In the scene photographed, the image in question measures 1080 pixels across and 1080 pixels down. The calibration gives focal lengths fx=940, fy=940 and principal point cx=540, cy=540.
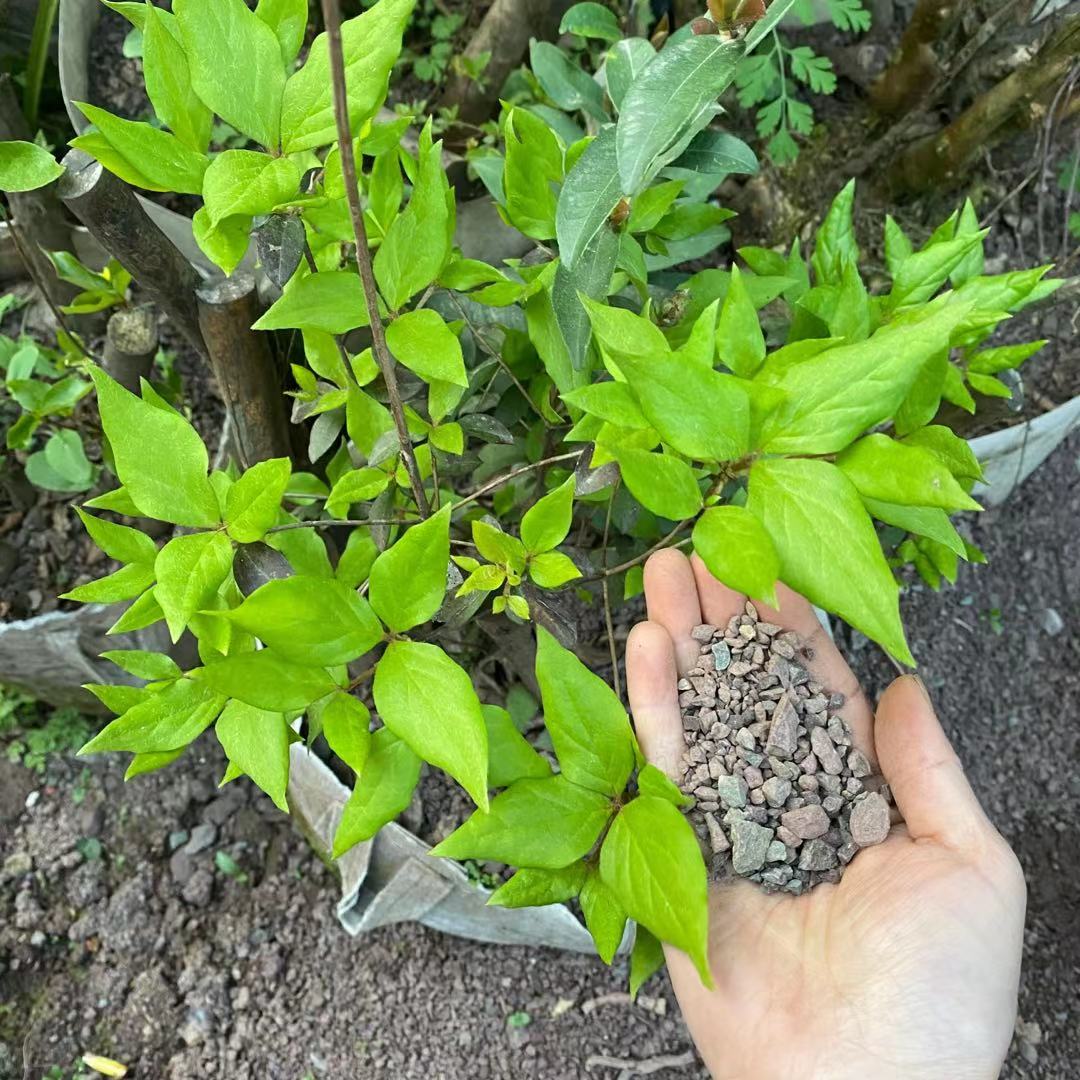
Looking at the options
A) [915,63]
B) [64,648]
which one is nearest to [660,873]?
[64,648]

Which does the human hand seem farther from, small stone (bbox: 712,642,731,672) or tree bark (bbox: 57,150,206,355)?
tree bark (bbox: 57,150,206,355)

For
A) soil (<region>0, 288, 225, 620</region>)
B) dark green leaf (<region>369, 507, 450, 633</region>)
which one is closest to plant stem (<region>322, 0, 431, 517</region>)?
dark green leaf (<region>369, 507, 450, 633</region>)

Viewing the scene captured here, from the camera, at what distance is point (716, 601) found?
3.40ft

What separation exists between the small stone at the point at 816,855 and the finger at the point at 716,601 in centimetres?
24

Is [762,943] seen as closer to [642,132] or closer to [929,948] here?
[929,948]

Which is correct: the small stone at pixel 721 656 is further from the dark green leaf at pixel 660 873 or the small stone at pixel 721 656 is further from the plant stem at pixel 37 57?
the plant stem at pixel 37 57

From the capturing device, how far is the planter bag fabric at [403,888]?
1.28 meters

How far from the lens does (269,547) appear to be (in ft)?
2.63

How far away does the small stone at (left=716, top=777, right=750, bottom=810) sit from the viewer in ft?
2.97

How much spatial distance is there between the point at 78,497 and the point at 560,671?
3.67 feet

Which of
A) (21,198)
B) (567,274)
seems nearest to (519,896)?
(567,274)

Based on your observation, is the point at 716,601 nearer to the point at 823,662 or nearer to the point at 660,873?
the point at 823,662

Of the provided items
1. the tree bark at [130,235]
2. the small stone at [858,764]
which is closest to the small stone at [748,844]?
the small stone at [858,764]

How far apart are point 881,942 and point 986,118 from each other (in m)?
1.21
